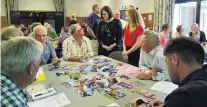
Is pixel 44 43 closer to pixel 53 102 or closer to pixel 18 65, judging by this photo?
pixel 53 102

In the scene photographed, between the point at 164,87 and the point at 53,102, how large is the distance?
968 millimetres

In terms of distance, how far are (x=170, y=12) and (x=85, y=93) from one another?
5.80 m

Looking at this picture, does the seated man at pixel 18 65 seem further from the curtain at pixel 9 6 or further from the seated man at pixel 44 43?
the curtain at pixel 9 6

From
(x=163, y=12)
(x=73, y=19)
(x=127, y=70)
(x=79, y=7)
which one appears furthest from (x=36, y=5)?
(x=127, y=70)

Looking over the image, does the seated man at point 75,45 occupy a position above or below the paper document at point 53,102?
above

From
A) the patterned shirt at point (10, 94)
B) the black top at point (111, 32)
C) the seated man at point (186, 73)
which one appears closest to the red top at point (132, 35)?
the black top at point (111, 32)

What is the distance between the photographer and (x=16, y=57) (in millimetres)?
1138

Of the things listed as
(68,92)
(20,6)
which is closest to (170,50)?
(68,92)

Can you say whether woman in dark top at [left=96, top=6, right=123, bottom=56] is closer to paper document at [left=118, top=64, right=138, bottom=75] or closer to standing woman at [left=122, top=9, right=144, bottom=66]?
standing woman at [left=122, top=9, right=144, bottom=66]

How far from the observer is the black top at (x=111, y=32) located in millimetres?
3938

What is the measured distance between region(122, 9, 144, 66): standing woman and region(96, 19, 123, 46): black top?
8.4 inches

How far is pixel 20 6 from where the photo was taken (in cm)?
942

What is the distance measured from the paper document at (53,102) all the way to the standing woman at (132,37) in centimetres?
208

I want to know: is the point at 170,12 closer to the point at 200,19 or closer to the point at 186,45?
the point at 200,19
